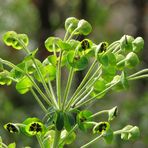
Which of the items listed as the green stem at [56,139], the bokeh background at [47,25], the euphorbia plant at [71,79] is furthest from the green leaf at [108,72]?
the bokeh background at [47,25]

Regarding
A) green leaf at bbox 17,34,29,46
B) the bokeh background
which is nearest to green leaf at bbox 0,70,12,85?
green leaf at bbox 17,34,29,46

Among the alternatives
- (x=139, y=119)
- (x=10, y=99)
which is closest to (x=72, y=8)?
(x=10, y=99)

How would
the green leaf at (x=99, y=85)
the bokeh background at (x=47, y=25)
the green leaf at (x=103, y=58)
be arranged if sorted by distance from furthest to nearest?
the bokeh background at (x=47, y=25), the green leaf at (x=99, y=85), the green leaf at (x=103, y=58)

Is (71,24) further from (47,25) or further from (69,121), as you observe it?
(47,25)

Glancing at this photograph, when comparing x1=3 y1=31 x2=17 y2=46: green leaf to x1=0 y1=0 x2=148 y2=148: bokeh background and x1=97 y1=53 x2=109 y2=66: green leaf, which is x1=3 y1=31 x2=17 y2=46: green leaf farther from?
x1=0 y1=0 x2=148 y2=148: bokeh background

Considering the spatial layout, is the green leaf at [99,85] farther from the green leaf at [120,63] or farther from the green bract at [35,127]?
the green bract at [35,127]

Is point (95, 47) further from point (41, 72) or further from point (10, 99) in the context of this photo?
point (10, 99)

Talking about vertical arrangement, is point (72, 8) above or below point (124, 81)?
below

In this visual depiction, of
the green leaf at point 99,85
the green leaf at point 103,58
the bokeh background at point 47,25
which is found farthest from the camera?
the bokeh background at point 47,25

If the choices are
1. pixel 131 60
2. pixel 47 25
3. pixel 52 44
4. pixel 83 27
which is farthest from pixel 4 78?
pixel 47 25
